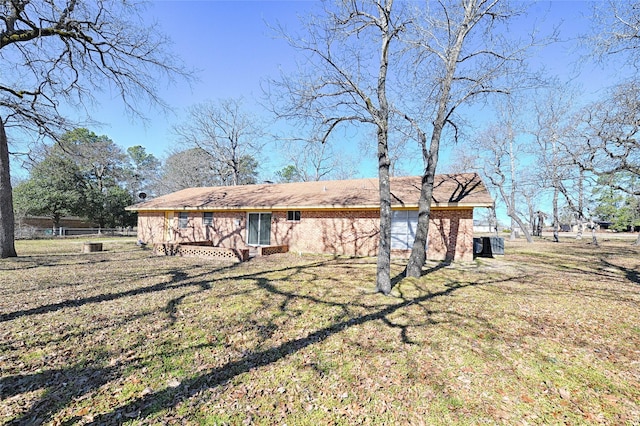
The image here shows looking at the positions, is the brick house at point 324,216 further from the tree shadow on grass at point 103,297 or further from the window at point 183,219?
the tree shadow on grass at point 103,297

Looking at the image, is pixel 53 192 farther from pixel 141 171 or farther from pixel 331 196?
pixel 331 196

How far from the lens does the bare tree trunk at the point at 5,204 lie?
10367 millimetres

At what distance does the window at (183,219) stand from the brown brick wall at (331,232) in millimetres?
244

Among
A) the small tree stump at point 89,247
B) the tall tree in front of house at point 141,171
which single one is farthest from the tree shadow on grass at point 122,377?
the tall tree in front of house at point 141,171

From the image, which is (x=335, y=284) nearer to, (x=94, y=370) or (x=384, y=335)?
(x=384, y=335)

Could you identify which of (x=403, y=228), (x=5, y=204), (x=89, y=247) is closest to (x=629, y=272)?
(x=403, y=228)

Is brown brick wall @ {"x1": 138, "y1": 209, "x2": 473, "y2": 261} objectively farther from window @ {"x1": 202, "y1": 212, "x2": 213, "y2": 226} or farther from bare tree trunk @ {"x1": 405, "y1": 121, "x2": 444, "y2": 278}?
bare tree trunk @ {"x1": 405, "y1": 121, "x2": 444, "y2": 278}

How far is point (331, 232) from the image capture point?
13180 mm

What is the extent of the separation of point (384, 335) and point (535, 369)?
1.93m

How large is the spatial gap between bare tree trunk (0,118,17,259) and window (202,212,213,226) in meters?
7.49

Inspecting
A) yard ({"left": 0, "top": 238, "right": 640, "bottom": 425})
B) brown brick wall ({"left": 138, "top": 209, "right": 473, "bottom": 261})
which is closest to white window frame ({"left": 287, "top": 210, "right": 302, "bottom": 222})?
brown brick wall ({"left": 138, "top": 209, "right": 473, "bottom": 261})

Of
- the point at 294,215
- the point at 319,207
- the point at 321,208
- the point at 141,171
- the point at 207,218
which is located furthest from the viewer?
the point at 141,171

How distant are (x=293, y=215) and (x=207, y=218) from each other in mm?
5590

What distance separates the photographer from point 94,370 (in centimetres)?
341
